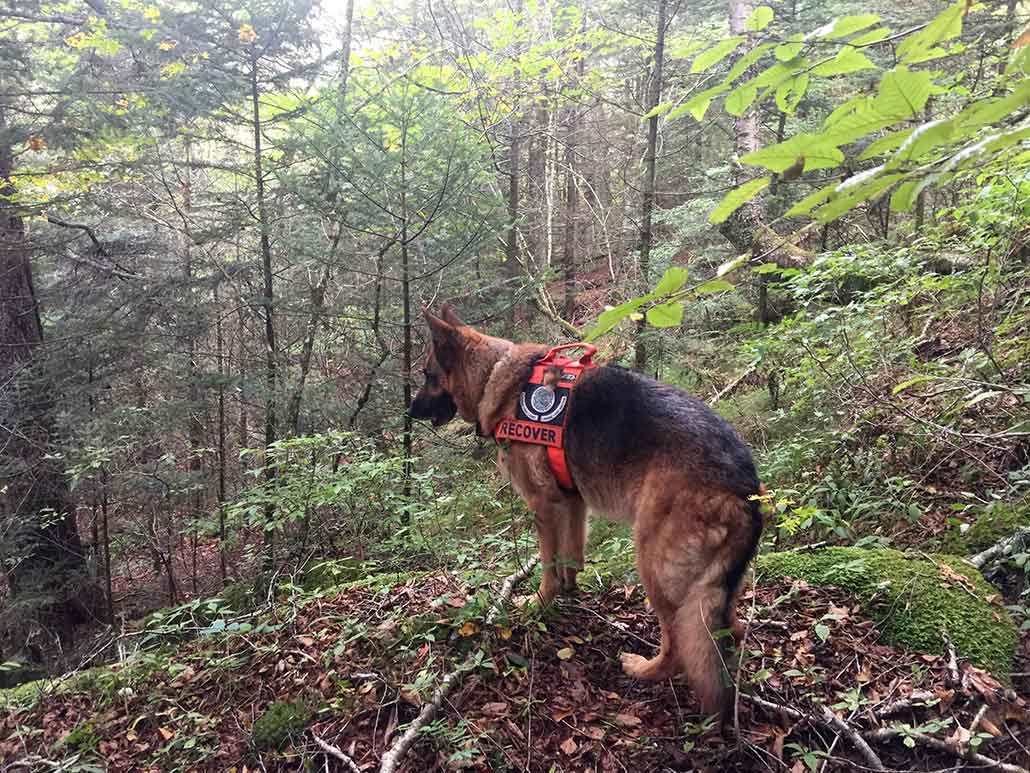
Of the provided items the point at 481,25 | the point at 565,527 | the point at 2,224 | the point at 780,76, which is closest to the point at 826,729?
the point at 565,527

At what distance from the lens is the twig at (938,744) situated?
2.13 metres

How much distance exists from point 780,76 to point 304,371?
26.8 feet

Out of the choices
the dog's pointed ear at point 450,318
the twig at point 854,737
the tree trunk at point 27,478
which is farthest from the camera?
the tree trunk at point 27,478

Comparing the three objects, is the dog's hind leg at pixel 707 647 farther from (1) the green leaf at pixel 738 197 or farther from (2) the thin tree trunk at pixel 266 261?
(2) the thin tree trunk at pixel 266 261

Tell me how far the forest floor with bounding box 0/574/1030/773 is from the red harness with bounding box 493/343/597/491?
93 centimetres

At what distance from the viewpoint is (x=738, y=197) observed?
4.16ft

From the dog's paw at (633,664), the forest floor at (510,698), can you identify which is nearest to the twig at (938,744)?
the forest floor at (510,698)

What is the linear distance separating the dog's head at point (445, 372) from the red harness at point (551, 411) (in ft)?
2.46

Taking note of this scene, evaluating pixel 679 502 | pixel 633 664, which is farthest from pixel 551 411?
pixel 633 664

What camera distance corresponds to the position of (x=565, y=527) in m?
3.59

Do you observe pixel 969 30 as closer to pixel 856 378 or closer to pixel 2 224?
pixel 856 378

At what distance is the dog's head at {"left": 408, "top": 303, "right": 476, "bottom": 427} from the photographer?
13.9 ft

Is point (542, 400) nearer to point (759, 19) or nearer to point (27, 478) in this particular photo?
point (759, 19)

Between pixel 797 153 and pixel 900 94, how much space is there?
0.22 meters
